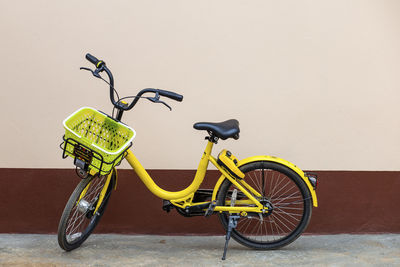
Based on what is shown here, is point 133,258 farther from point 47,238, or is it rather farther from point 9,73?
point 9,73

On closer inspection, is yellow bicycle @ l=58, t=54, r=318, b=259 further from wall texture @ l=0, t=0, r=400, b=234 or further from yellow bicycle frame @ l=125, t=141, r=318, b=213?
wall texture @ l=0, t=0, r=400, b=234

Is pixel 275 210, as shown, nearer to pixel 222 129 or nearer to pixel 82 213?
pixel 222 129

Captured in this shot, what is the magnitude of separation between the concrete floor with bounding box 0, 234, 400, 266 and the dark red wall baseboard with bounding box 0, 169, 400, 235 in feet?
0.28

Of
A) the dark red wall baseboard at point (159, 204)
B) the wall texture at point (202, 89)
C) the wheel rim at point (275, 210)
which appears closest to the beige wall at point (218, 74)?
the wall texture at point (202, 89)

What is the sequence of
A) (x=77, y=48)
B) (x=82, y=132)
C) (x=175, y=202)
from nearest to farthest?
(x=82, y=132) → (x=175, y=202) → (x=77, y=48)

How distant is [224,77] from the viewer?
474cm

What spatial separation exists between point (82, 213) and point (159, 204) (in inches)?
30.7

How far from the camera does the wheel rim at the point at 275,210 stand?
15.1ft

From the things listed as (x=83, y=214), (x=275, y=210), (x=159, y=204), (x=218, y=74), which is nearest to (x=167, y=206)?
(x=159, y=204)

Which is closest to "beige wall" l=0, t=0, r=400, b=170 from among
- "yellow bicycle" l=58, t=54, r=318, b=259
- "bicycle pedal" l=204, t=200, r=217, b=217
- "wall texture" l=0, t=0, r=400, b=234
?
"wall texture" l=0, t=0, r=400, b=234

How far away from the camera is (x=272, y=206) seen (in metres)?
4.39

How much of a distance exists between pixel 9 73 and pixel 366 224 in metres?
3.47

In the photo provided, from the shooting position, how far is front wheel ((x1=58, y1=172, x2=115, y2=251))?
4.06 metres

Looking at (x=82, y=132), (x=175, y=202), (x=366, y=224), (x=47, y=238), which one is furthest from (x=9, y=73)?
(x=366, y=224)
